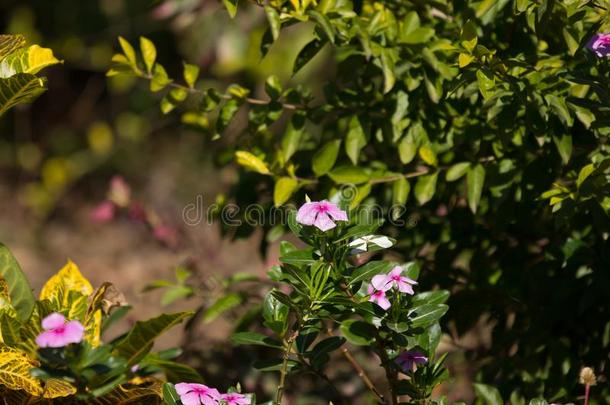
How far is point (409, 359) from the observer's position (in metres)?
1.72

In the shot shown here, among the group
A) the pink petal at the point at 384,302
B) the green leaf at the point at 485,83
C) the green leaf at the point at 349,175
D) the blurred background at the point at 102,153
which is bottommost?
the blurred background at the point at 102,153

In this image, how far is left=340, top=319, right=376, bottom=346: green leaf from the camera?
1691 millimetres

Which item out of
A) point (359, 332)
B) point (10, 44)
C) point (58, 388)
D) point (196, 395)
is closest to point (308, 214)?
point (359, 332)

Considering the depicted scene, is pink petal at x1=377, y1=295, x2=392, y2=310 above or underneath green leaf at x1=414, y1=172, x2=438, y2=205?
above

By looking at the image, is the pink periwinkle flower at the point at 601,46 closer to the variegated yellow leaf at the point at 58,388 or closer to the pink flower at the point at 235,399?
the pink flower at the point at 235,399

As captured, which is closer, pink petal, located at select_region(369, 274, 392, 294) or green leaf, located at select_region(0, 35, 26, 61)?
pink petal, located at select_region(369, 274, 392, 294)

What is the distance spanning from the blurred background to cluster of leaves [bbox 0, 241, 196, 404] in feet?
6.28

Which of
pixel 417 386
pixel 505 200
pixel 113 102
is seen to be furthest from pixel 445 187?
pixel 113 102

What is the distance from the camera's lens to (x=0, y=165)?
5180mm

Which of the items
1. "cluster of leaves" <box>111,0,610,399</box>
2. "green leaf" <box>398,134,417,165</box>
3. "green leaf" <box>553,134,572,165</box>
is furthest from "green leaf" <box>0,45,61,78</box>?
"green leaf" <box>553,134,572,165</box>

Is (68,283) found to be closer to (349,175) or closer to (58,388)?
(58,388)

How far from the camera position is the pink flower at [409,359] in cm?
172

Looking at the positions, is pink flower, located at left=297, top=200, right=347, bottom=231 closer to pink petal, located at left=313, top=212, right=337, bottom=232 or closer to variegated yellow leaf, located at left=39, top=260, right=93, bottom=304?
pink petal, located at left=313, top=212, right=337, bottom=232

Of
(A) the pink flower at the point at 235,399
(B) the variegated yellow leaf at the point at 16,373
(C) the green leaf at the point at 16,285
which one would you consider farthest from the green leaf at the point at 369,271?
(C) the green leaf at the point at 16,285
